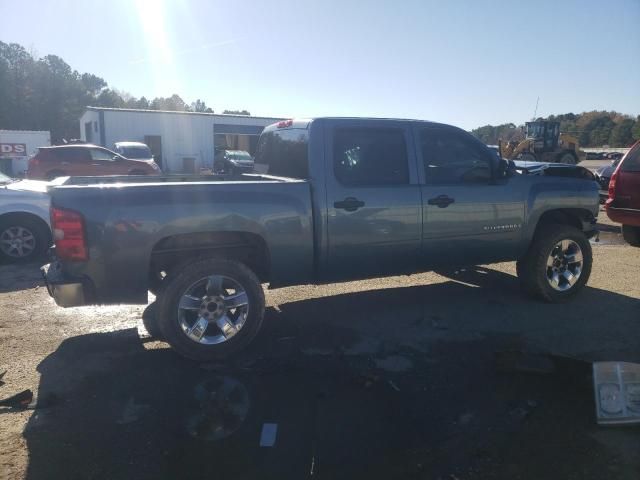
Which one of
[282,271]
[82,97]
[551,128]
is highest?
[82,97]

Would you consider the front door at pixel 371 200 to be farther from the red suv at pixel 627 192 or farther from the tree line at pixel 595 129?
the tree line at pixel 595 129

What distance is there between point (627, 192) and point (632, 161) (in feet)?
1.68

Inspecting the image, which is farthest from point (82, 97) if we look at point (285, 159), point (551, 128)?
point (285, 159)

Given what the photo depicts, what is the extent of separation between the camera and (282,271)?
14.8 feet

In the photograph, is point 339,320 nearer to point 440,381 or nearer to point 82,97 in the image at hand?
point 440,381

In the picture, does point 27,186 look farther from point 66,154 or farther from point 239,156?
point 239,156

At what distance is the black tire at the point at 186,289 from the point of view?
409 centimetres

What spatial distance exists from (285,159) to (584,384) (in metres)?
3.38

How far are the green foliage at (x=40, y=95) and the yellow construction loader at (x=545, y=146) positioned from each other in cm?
4711

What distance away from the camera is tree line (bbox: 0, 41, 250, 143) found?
187 feet

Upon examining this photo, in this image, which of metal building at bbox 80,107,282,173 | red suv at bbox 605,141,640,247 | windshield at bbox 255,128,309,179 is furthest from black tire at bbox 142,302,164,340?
metal building at bbox 80,107,282,173

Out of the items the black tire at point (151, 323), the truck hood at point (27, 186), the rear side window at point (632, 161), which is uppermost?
the rear side window at point (632, 161)

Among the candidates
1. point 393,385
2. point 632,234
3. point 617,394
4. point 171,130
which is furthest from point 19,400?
point 171,130

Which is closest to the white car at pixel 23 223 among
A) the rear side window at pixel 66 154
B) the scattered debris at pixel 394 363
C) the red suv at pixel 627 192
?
the scattered debris at pixel 394 363
